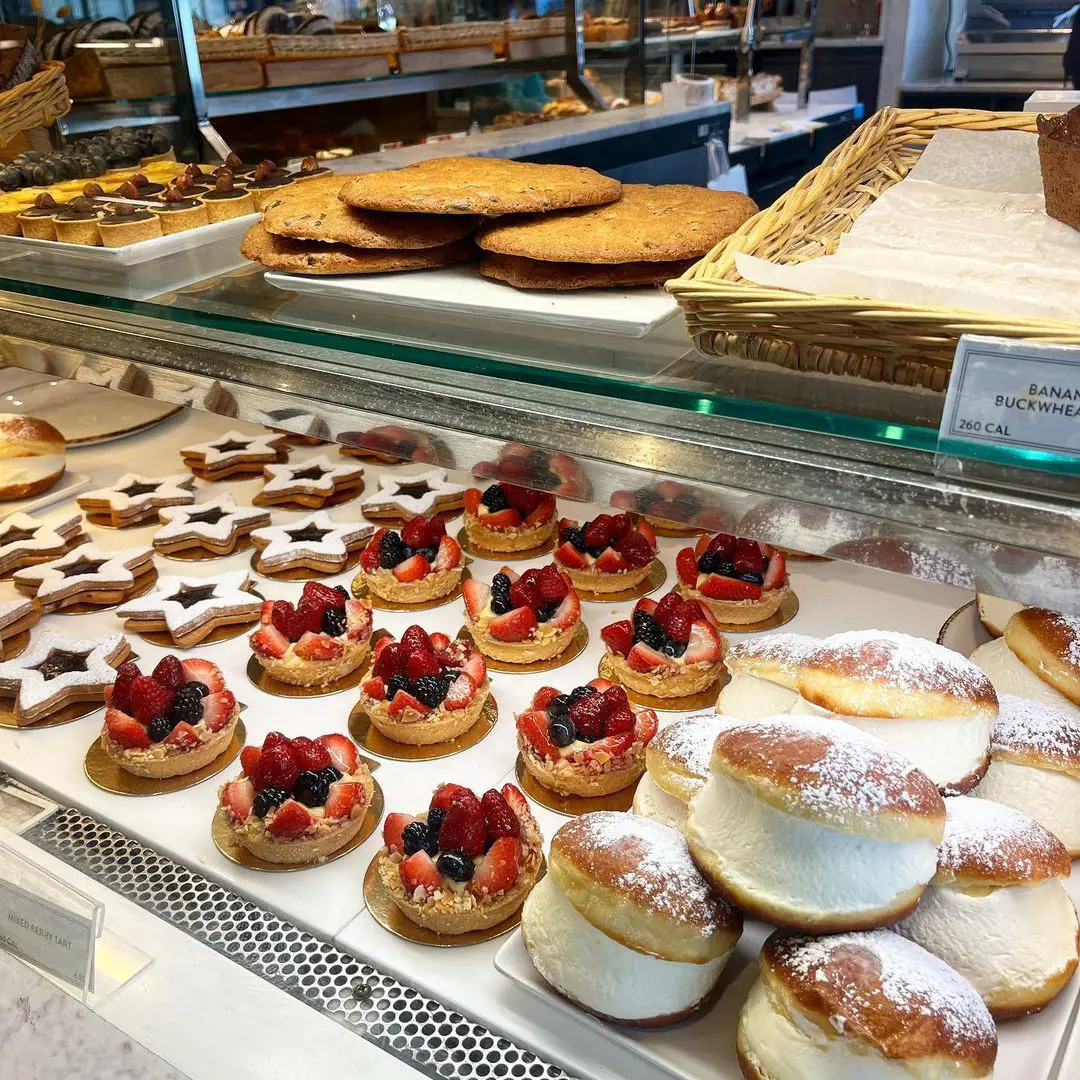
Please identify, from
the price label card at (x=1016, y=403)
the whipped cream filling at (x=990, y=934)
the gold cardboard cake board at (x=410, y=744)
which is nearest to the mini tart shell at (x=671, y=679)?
the gold cardboard cake board at (x=410, y=744)

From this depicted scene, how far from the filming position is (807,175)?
1365 millimetres

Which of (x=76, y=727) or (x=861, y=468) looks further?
(x=76, y=727)

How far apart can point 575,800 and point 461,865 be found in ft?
1.06

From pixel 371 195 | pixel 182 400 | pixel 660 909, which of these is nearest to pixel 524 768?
pixel 660 909

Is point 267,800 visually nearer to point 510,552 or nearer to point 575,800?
point 575,800

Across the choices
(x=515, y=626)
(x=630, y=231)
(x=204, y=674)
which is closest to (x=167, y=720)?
(x=204, y=674)

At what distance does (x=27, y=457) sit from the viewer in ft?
9.47

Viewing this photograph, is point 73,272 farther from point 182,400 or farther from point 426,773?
point 426,773

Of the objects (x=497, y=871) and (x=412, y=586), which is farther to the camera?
(x=412, y=586)

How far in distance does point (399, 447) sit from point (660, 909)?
64cm

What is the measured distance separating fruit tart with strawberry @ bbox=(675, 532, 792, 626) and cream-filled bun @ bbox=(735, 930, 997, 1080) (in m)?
1.11

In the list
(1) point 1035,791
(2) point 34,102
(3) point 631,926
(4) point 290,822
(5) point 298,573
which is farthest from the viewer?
(5) point 298,573

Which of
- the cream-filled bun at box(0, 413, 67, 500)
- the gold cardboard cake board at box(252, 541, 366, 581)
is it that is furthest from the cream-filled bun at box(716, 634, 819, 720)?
the cream-filled bun at box(0, 413, 67, 500)

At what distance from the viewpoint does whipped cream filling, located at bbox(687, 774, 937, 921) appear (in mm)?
1058
